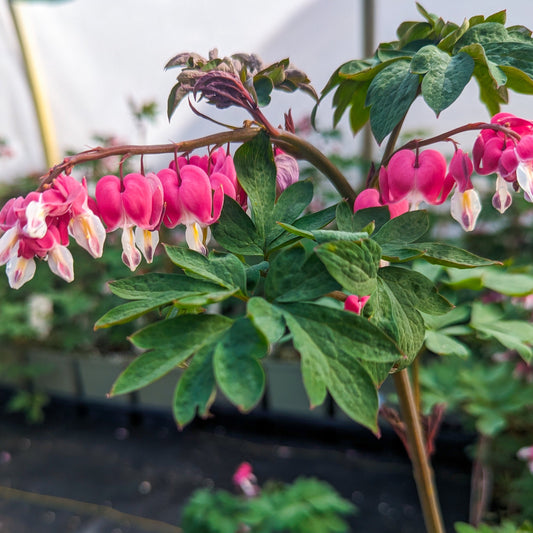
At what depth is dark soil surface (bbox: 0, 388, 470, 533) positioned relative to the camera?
194 centimetres

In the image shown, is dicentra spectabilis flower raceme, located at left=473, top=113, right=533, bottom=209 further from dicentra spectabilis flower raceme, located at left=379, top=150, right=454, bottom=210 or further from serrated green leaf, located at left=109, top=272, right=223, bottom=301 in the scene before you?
serrated green leaf, located at left=109, top=272, right=223, bottom=301

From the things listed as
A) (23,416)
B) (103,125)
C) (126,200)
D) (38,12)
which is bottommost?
(23,416)

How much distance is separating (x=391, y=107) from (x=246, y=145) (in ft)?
0.45

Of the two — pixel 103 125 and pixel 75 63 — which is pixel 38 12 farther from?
pixel 103 125

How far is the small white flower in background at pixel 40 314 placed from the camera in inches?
106

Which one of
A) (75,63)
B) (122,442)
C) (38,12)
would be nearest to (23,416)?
(122,442)

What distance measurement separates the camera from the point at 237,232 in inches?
19.8

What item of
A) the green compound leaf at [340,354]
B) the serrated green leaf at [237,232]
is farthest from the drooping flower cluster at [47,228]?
the green compound leaf at [340,354]

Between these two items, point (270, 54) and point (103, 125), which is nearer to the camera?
point (270, 54)

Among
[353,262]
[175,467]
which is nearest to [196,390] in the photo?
[353,262]

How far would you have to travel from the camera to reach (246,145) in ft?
1.59

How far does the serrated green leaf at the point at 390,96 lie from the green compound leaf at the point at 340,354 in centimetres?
18

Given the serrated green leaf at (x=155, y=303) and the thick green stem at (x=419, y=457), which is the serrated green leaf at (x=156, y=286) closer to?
the serrated green leaf at (x=155, y=303)

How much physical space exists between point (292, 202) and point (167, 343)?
8.1 inches
